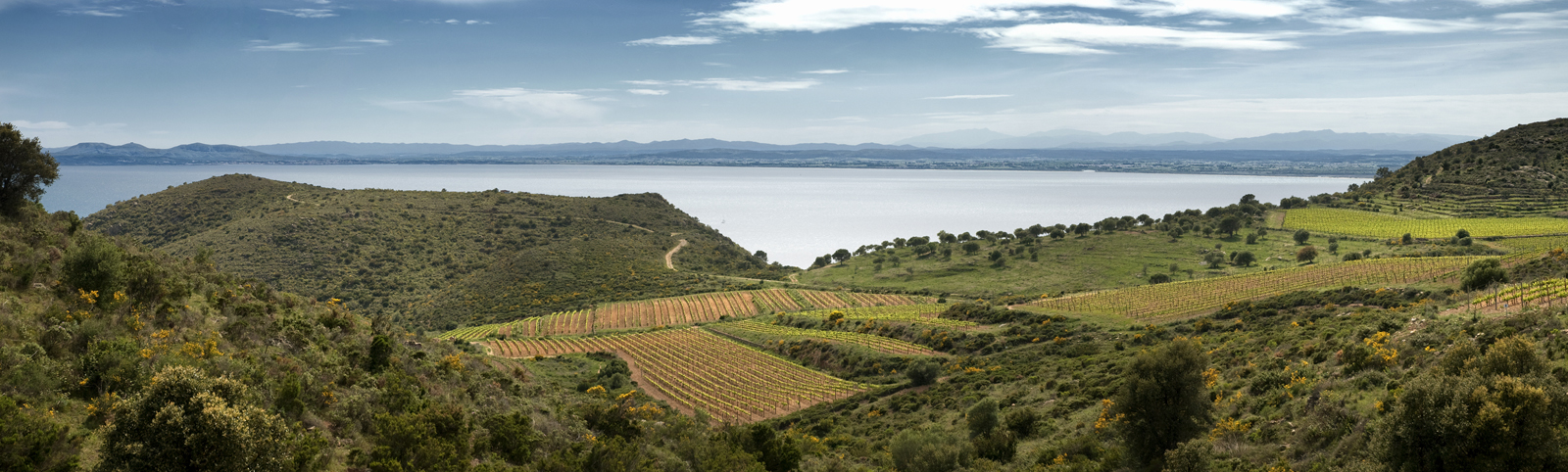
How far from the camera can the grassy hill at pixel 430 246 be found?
80.4 meters

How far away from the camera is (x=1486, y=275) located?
92.9 ft

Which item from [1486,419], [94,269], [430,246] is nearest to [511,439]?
[94,269]

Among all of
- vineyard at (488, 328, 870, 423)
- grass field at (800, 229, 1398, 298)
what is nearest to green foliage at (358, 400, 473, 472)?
vineyard at (488, 328, 870, 423)

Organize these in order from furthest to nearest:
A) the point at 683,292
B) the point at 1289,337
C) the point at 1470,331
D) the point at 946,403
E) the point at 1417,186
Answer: the point at 1417,186 → the point at 683,292 → the point at 946,403 → the point at 1289,337 → the point at 1470,331

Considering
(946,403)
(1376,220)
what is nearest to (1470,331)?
(946,403)

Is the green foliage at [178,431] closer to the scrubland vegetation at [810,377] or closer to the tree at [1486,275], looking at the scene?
the scrubland vegetation at [810,377]

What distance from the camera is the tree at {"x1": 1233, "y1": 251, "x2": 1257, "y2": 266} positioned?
7425cm

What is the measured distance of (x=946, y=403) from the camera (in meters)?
31.9

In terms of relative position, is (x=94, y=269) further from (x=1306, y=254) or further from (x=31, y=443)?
(x=1306, y=254)

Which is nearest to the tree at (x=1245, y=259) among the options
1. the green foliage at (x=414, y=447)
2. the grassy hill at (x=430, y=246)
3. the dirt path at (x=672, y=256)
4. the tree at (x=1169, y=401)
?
the grassy hill at (x=430, y=246)

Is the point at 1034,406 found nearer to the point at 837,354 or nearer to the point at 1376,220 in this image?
the point at 837,354

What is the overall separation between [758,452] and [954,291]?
203 ft

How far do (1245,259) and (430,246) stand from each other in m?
97.1

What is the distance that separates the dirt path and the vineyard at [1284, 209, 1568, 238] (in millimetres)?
79259
